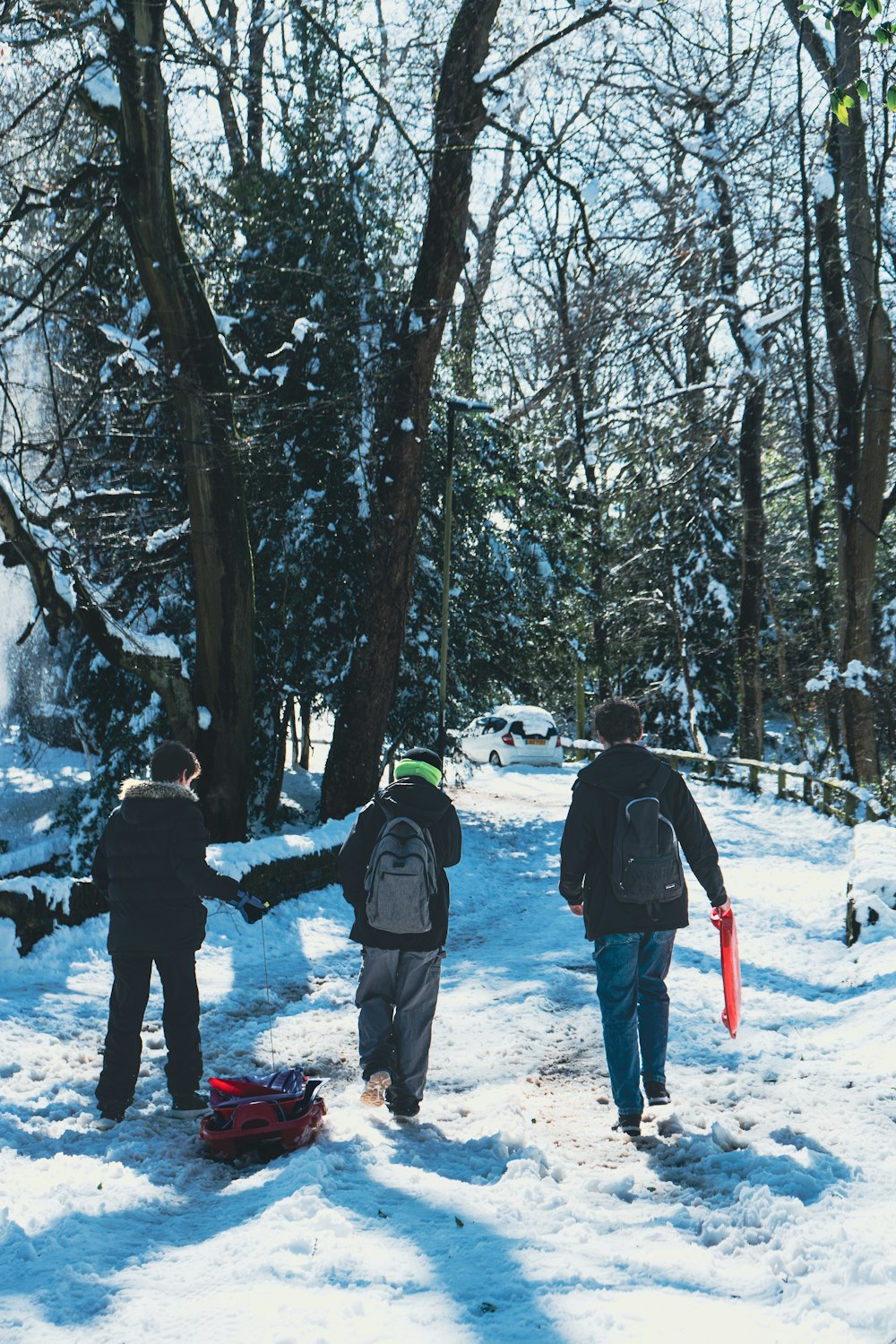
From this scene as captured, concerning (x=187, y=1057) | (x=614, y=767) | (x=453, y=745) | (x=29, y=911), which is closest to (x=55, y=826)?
(x=453, y=745)

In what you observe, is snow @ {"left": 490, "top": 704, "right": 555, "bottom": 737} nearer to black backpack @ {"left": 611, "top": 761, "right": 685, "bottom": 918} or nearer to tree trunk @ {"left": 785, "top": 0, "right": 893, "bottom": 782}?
tree trunk @ {"left": 785, "top": 0, "right": 893, "bottom": 782}

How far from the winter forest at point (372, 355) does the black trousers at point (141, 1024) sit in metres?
6.04

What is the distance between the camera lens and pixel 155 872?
575 centimetres

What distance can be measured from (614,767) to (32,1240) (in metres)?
3.01

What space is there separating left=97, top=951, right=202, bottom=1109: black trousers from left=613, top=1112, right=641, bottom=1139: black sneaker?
2047mm

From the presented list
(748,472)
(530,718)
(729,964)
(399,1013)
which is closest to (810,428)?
(748,472)

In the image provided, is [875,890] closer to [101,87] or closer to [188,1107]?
[188,1107]

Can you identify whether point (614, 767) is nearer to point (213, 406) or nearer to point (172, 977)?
point (172, 977)

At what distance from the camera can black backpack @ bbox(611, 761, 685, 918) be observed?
5.39m

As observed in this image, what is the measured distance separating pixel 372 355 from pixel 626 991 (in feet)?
42.8

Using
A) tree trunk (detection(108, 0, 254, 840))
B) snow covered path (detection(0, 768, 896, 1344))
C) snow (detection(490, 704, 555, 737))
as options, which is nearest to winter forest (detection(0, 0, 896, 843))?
tree trunk (detection(108, 0, 254, 840))

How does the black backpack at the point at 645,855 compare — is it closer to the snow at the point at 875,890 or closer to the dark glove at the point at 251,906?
the dark glove at the point at 251,906

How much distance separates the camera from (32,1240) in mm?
4074

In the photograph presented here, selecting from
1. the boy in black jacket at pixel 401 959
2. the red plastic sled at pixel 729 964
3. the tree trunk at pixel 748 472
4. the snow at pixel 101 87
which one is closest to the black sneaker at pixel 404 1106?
the boy in black jacket at pixel 401 959
